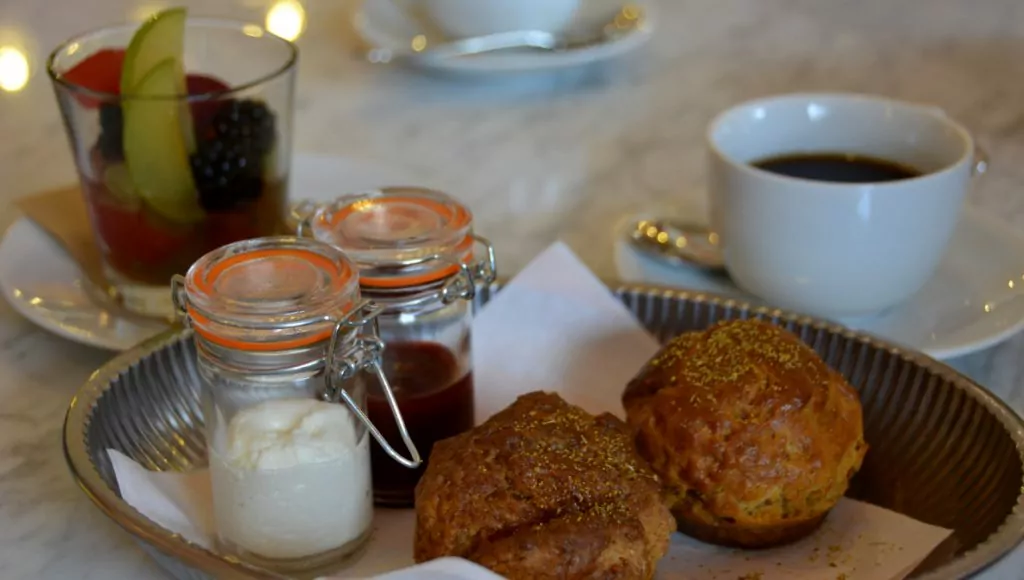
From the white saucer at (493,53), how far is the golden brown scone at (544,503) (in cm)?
74

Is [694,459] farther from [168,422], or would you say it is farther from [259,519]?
[168,422]

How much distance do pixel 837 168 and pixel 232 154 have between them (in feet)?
1.71

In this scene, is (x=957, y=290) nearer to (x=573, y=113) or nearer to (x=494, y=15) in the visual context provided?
(x=573, y=113)

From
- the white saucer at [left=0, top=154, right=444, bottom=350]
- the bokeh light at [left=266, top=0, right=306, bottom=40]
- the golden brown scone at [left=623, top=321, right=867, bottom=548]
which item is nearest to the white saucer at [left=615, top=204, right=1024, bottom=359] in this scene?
the golden brown scone at [left=623, top=321, right=867, bottom=548]

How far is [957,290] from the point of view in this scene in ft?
3.09

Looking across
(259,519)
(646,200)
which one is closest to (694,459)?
(259,519)

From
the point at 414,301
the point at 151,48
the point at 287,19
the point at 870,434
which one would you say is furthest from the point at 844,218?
the point at 287,19

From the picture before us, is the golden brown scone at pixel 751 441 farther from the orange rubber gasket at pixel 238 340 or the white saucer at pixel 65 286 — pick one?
the white saucer at pixel 65 286

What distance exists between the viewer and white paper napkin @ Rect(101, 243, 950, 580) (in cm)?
67

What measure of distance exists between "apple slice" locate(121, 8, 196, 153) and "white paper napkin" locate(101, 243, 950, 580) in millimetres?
286

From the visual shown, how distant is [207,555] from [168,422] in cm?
21

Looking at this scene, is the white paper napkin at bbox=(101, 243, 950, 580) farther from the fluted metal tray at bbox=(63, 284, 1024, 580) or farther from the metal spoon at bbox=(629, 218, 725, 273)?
→ the metal spoon at bbox=(629, 218, 725, 273)

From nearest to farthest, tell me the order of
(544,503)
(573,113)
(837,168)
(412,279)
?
(544,503)
(412,279)
(837,168)
(573,113)

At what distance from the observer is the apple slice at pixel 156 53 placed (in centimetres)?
90
